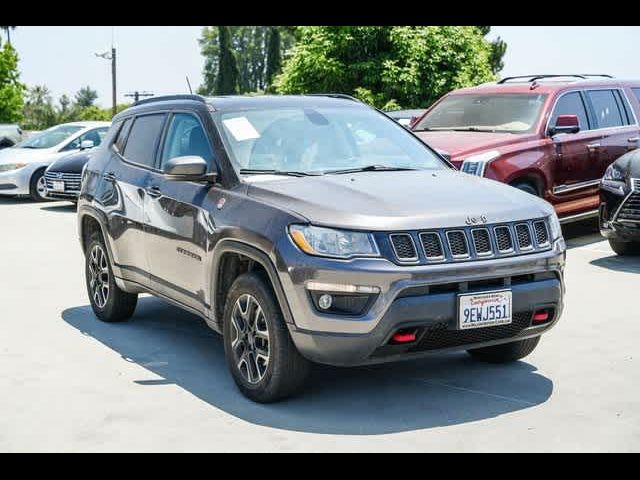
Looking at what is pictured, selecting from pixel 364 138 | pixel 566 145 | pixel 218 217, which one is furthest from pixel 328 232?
pixel 566 145

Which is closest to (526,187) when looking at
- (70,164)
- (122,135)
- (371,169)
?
(122,135)

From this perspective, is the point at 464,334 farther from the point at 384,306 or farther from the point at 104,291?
the point at 104,291

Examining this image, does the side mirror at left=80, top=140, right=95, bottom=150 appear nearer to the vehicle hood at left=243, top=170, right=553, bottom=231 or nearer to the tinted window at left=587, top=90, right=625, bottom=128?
the tinted window at left=587, top=90, right=625, bottom=128

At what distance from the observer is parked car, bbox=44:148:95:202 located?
1641 cm

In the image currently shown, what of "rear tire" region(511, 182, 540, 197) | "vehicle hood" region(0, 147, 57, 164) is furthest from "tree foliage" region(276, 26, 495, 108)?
"rear tire" region(511, 182, 540, 197)

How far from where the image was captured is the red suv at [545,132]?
433 inches

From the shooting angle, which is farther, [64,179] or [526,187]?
[64,179]

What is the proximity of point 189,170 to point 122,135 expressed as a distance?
1.92 metres

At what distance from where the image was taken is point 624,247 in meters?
10.8

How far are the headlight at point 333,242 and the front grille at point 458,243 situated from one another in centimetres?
41

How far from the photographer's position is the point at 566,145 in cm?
1163

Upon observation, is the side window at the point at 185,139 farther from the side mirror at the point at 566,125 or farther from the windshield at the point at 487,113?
the side mirror at the point at 566,125

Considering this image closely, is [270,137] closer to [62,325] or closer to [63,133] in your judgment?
[62,325]
